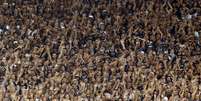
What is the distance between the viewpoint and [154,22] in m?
3.61

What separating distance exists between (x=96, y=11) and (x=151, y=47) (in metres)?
0.52

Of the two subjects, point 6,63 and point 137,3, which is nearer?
point 6,63

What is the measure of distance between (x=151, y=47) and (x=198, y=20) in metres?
0.42

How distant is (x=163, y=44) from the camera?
137 inches

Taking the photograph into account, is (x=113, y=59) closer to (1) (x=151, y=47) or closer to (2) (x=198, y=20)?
(1) (x=151, y=47)

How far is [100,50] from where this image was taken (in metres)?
3.43

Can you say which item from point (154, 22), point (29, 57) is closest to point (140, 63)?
point (154, 22)

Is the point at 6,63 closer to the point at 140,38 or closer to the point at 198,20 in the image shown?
the point at 140,38

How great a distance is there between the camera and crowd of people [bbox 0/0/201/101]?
10.4 feet

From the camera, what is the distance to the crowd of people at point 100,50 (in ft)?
10.4

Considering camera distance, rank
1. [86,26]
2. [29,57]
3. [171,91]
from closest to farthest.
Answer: [171,91] → [29,57] → [86,26]

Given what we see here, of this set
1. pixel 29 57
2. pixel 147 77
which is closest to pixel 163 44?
pixel 147 77

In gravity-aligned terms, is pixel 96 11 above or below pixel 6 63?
above

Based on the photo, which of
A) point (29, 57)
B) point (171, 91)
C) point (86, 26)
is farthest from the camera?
point (86, 26)
